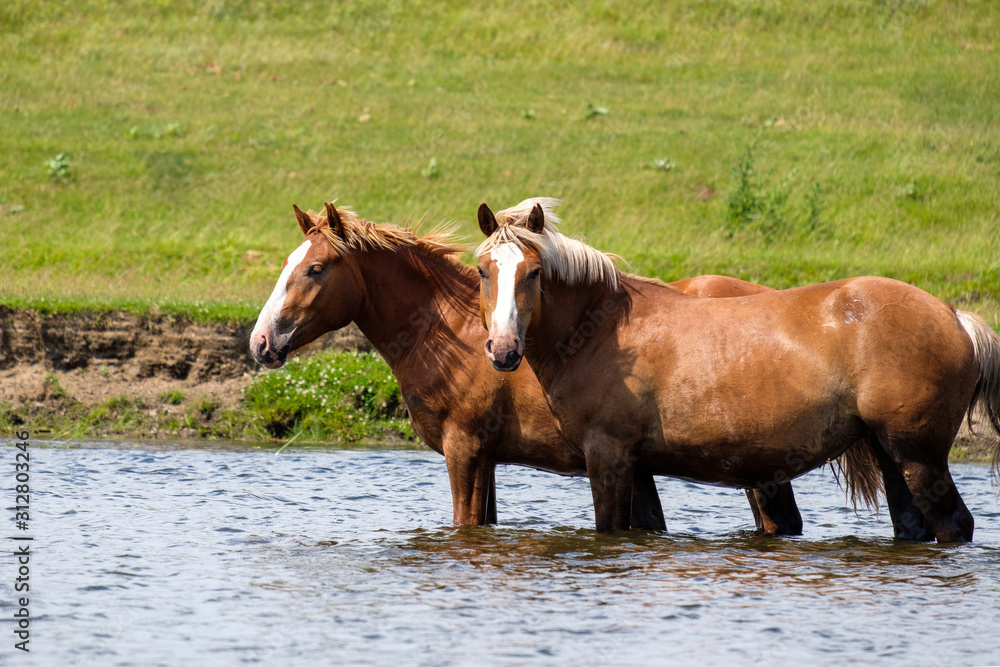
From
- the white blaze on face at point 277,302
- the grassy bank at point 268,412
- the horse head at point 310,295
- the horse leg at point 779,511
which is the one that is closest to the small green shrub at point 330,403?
the grassy bank at point 268,412

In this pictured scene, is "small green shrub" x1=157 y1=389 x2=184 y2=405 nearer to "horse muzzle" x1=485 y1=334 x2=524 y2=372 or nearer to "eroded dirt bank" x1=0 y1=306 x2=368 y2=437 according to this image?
"eroded dirt bank" x1=0 y1=306 x2=368 y2=437

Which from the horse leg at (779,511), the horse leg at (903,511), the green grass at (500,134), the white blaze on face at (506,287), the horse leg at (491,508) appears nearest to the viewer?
the white blaze on face at (506,287)

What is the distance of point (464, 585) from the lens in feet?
20.2

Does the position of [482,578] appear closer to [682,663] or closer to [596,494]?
[596,494]

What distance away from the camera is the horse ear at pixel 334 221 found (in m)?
7.47

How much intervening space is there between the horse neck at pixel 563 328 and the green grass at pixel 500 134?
7.68 metres

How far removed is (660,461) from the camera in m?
6.89

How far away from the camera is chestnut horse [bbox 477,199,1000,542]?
6457mm

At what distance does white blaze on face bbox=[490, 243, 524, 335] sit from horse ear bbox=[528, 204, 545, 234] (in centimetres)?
26

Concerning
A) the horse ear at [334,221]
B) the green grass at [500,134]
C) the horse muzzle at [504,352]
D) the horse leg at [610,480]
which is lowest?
Answer: the horse leg at [610,480]

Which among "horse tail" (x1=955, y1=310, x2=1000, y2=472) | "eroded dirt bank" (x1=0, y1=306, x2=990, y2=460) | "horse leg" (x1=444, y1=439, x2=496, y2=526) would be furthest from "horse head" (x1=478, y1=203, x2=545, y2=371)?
"eroded dirt bank" (x1=0, y1=306, x2=990, y2=460)

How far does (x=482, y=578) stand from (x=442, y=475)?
4.28 meters

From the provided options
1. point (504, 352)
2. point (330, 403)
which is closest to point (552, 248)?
point (504, 352)

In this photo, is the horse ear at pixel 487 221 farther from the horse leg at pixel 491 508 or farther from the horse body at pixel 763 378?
the horse leg at pixel 491 508
